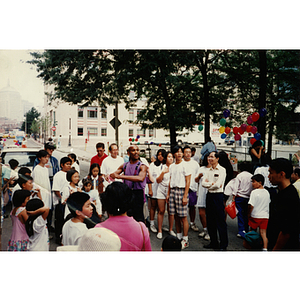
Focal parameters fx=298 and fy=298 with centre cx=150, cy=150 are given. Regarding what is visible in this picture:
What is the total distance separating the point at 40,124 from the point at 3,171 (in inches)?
30.0

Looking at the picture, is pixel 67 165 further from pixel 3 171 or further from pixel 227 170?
pixel 227 170

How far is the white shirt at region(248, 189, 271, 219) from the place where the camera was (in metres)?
3.99

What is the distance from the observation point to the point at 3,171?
375 centimetres

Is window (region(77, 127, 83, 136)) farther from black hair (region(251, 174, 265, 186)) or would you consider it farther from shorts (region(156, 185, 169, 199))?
black hair (region(251, 174, 265, 186))

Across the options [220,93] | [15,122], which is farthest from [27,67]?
[220,93]

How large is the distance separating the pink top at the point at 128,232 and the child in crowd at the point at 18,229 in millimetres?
1744

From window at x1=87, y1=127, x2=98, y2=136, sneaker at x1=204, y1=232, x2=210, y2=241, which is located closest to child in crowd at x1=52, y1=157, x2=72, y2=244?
window at x1=87, y1=127, x2=98, y2=136

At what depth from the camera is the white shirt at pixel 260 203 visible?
3.99 metres

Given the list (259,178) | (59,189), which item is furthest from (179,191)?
(59,189)

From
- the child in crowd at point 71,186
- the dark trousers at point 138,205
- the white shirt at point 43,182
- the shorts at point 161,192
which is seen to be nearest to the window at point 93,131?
the child in crowd at point 71,186

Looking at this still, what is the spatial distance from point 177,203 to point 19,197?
2027 mm

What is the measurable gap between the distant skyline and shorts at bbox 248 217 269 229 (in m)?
3.31

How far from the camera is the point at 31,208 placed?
12.1 feet

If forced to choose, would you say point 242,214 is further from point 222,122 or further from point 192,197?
point 222,122
